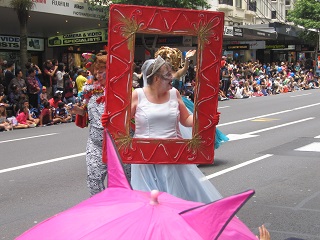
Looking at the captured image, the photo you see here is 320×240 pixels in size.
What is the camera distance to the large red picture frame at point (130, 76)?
14.6ft

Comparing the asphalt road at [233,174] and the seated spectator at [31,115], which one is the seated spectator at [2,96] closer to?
the seated spectator at [31,115]

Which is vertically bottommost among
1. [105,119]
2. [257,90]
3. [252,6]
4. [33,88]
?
[257,90]

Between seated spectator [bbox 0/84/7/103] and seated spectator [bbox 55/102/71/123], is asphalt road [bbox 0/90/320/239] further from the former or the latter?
seated spectator [bbox 0/84/7/103]

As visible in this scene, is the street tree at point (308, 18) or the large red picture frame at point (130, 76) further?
the street tree at point (308, 18)

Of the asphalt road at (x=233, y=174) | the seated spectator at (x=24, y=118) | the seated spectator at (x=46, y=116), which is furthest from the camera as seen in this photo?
the seated spectator at (x=46, y=116)

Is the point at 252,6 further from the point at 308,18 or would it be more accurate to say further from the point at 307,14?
the point at 308,18

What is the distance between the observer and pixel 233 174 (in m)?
9.34

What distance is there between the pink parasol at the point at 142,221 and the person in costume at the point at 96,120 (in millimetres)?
3335

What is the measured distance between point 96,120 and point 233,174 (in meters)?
4.41

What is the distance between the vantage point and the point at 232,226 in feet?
6.67

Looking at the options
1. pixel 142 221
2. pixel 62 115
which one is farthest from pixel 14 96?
pixel 142 221

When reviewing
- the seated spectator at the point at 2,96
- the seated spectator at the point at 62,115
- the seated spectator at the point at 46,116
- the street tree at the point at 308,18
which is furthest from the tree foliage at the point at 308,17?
the seated spectator at the point at 2,96

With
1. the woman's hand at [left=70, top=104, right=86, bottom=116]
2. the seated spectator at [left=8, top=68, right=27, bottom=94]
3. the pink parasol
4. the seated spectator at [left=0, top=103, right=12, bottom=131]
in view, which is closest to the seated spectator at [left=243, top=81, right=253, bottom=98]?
the seated spectator at [left=8, top=68, right=27, bottom=94]

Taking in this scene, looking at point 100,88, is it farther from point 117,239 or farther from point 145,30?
point 117,239
